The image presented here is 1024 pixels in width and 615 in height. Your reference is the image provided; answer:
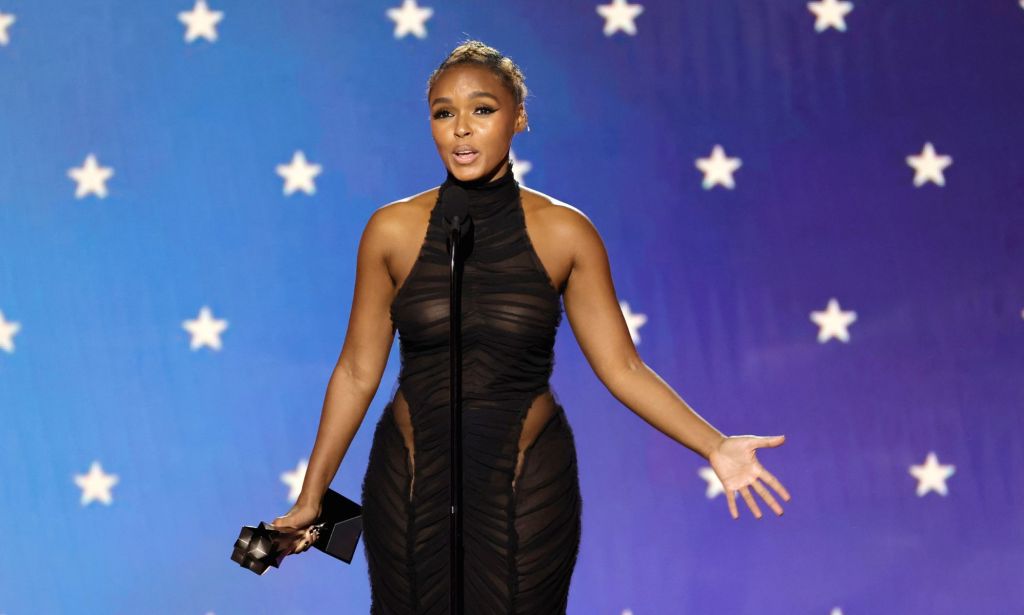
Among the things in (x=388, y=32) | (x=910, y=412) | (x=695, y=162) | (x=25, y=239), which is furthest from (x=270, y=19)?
(x=910, y=412)

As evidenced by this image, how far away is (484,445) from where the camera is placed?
5.93ft

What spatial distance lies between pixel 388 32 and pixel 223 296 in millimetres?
660

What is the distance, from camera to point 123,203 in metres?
2.79

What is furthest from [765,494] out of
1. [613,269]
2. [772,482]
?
[613,269]

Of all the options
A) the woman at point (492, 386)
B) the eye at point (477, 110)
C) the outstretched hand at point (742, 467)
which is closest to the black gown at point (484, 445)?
the woman at point (492, 386)

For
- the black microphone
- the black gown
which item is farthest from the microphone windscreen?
the black gown

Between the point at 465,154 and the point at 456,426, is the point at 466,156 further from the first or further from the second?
the point at 456,426

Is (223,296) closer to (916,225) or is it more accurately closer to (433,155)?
(433,155)

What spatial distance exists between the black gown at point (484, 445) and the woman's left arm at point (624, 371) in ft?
0.21

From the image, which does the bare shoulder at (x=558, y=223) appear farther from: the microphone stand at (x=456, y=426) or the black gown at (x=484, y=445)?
the microphone stand at (x=456, y=426)

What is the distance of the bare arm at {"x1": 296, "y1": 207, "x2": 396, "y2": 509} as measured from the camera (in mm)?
1937

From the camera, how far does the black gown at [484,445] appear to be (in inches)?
71.1

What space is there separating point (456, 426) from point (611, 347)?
0.41 meters

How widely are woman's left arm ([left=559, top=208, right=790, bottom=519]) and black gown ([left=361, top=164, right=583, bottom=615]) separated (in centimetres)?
6
